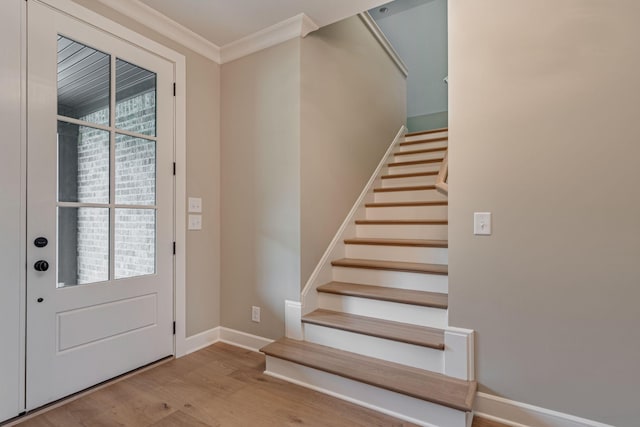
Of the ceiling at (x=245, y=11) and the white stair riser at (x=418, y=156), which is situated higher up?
the ceiling at (x=245, y=11)

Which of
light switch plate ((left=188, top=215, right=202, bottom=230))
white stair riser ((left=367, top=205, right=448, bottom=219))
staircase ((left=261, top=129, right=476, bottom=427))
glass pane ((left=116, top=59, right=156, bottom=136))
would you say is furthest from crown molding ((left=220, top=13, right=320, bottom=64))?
white stair riser ((left=367, top=205, right=448, bottom=219))

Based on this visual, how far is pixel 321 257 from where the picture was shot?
2.62 meters

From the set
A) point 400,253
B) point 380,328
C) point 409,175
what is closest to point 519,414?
point 380,328

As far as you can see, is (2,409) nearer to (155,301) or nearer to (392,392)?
(155,301)

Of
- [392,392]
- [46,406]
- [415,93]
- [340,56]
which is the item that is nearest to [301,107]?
[340,56]

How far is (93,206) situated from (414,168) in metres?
3.10

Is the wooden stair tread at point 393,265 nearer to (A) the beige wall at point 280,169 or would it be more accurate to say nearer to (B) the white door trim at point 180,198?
(A) the beige wall at point 280,169

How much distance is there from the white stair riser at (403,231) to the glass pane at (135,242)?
1798 mm

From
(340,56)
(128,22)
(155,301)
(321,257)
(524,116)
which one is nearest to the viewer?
(524,116)

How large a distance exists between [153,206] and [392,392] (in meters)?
2.00

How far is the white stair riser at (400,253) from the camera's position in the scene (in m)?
2.48

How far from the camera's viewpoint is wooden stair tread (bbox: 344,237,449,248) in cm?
247

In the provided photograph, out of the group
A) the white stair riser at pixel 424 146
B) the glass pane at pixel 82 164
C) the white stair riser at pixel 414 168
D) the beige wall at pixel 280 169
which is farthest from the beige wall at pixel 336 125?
the glass pane at pixel 82 164

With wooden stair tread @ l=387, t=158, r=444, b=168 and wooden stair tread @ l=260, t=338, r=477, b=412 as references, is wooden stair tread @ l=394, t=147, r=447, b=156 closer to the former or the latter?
wooden stair tread @ l=387, t=158, r=444, b=168
